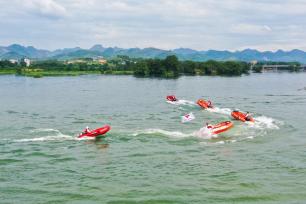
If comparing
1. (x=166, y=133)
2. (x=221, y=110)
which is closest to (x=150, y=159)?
(x=166, y=133)

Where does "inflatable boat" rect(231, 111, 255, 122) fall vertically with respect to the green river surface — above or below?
above

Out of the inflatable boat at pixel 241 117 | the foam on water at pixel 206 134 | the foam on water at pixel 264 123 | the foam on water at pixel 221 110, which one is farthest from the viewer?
the foam on water at pixel 221 110

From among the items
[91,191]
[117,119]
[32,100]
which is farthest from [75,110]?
[91,191]

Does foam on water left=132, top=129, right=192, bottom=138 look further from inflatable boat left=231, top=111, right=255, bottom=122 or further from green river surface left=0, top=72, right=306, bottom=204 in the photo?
inflatable boat left=231, top=111, right=255, bottom=122

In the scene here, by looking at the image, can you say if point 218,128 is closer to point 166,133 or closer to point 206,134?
point 206,134

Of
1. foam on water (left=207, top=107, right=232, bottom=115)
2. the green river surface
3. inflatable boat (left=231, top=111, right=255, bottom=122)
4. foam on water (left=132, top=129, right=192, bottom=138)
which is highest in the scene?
inflatable boat (left=231, top=111, right=255, bottom=122)

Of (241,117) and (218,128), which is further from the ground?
(218,128)

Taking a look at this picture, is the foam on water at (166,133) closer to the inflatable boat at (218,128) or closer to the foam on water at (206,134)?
the foam on water at (206,134)

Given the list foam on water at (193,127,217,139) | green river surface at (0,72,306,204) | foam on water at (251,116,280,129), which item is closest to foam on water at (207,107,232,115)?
green river surface at (0,72,306,204)

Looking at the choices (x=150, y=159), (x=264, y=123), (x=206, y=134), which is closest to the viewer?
(x=150, y=159)

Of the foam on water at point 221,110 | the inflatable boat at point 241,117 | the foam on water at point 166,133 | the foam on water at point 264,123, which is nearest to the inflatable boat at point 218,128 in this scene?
the foam on water at point 166,133

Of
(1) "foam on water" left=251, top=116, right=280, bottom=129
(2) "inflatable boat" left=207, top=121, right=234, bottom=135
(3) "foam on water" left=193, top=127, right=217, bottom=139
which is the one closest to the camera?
(3) "foam on water" left=193, top=127, right=217, bottom=139

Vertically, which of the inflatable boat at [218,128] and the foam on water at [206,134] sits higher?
the inflatable boat at [218,128]

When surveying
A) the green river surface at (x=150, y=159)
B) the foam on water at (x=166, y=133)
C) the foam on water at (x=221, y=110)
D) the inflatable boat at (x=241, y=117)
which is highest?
the inflatable boat at (x=241, y=117)
